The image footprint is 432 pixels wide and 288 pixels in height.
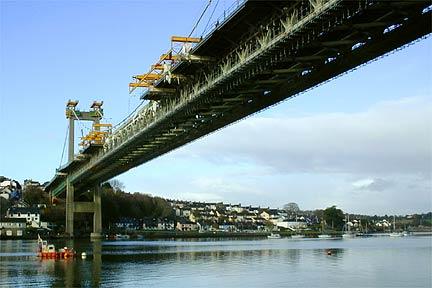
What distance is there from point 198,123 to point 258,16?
19.7 metres

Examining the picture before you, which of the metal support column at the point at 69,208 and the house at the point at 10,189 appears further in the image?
the house at the point at 10,189

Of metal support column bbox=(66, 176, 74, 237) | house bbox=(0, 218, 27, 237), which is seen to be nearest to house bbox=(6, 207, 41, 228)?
house bbox=(0, 218, 27, 237)

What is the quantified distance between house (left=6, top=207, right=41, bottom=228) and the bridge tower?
26.2 meters

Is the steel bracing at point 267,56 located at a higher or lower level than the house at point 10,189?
higher

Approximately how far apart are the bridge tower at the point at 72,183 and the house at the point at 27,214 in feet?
86.0

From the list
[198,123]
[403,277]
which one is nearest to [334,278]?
[403,277]

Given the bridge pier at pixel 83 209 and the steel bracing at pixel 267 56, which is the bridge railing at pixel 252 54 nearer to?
the steel bracing at pixel 267 56

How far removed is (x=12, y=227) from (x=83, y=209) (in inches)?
1105

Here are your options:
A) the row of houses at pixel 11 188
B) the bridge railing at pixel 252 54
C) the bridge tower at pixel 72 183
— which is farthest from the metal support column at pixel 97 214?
the row of houses at pixel 11 188

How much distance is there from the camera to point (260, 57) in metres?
28.0

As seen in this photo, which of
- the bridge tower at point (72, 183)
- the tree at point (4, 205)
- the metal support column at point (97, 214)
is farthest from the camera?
the tree at point (4, 205)

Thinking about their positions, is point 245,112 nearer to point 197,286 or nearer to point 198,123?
point 198,123

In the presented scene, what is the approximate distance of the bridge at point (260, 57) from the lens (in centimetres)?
2320

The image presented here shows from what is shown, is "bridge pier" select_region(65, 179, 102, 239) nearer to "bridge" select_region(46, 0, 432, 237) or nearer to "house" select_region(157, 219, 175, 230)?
→ "bridge" select_region(46, 0, 432, 237)
